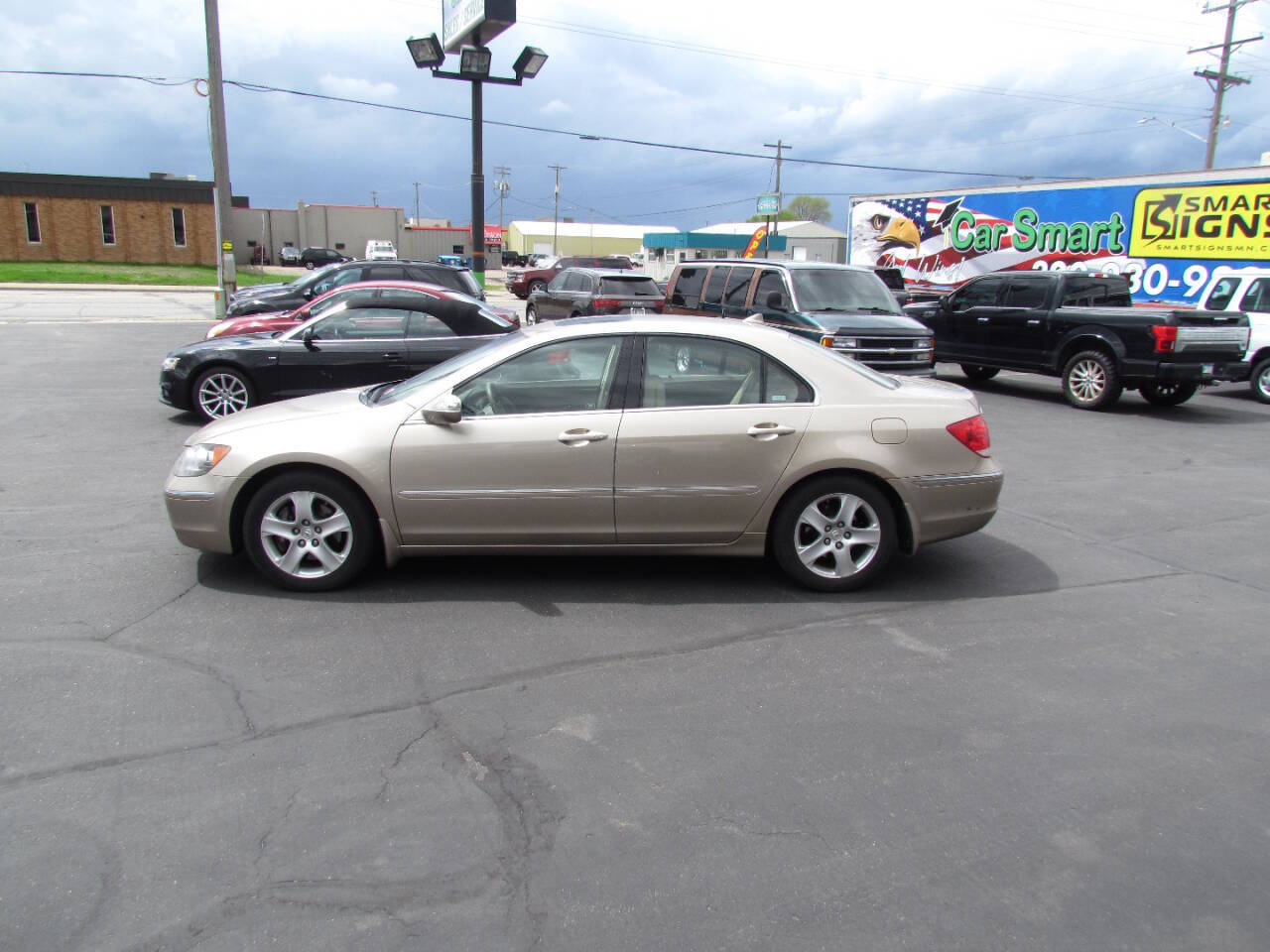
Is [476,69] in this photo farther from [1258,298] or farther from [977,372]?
[1258,298]

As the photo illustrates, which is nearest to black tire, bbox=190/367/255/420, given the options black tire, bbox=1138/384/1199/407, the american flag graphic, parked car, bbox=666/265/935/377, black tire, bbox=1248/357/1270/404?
parked car, bbox=666/265/935/377

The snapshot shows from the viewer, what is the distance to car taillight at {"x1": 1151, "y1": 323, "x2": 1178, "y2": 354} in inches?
495

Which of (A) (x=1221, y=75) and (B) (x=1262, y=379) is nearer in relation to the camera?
(B) (x=1262, y=379)

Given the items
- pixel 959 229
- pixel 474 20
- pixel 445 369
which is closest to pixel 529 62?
pixel 474 20

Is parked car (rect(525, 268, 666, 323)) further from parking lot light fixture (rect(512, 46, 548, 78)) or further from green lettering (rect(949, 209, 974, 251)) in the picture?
green lettering (rect(949, 209, 974, 251))

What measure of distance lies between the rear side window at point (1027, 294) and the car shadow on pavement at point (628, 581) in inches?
369

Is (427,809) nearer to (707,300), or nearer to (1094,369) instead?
(707,300)

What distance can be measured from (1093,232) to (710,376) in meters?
19.4

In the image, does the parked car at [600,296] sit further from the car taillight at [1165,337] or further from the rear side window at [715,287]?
the car taillight at [1165,337]

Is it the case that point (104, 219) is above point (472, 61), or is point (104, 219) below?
below

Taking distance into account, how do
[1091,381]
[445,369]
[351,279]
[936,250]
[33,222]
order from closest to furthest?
[445,369] → [1091,381] → [351,279] → [936,250] → [33,222]

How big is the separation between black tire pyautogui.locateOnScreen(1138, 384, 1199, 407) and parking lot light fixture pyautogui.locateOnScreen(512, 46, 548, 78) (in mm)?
13279

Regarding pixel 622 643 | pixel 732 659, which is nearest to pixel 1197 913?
pixel 732 659

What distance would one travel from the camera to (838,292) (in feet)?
44.0
